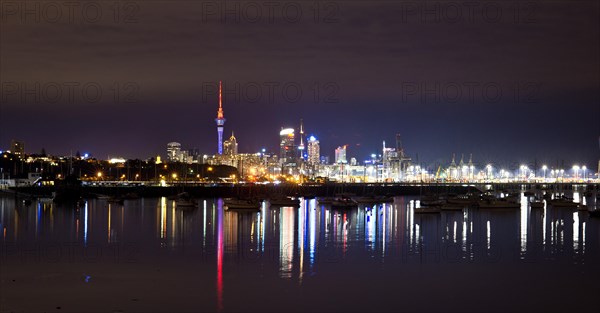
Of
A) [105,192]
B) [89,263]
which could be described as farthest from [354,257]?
[105,192]

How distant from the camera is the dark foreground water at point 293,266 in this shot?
79.2 feet

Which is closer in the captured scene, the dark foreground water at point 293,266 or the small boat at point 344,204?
the dark foreground water at point 293,266

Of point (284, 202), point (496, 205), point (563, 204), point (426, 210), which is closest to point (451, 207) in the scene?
point (496, 205)

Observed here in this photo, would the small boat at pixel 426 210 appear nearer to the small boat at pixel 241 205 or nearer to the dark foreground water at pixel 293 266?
the dark foreground water at pixel 293 266

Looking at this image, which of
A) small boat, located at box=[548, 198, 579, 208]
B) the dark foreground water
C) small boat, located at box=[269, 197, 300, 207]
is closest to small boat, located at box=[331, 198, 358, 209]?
small boat, located at box=[269, 197, 300, 207]

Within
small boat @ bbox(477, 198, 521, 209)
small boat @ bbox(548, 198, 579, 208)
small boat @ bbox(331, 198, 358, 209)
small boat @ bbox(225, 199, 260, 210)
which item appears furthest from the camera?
small boat @ bbox(548, 198, 579, 208)

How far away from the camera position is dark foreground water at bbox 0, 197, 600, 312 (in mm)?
24141

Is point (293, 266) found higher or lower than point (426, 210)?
lower

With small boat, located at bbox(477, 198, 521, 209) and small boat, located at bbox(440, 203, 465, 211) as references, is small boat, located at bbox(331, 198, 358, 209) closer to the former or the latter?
small boat, located at bbox(440, 203, 465, 211)

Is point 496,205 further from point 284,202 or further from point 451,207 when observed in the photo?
point 284,202

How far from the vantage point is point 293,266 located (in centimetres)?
3128

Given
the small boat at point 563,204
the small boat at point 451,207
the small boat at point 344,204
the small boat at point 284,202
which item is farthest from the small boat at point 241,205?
the small boat at point 563,204

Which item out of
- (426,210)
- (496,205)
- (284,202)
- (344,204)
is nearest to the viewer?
(426,210)

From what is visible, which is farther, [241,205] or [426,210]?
[241,205]
